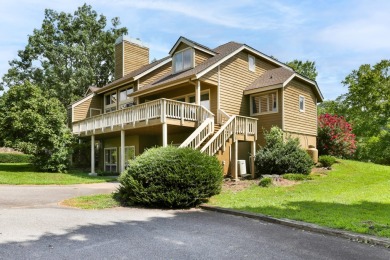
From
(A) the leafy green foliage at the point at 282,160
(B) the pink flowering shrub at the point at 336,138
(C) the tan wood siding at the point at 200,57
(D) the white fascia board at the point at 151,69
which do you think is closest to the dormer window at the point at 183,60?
(C) the tan wood siding at the point at 200,57

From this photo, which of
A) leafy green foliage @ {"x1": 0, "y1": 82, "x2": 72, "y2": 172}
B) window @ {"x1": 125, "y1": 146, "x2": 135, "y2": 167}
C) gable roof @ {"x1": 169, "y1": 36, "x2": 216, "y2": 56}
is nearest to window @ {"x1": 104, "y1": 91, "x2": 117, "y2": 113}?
window @ {"x1": 125, "y1": 146, "x2": 135, "y2": 167}

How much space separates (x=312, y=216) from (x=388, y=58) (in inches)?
1145

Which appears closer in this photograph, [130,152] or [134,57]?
[130,152]

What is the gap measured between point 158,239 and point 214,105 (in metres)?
13.9

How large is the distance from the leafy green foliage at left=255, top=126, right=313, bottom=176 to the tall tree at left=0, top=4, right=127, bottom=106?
89.5 ft

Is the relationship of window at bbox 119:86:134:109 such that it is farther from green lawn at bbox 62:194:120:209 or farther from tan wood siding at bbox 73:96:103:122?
green lawn at bbox 62:194:120:209

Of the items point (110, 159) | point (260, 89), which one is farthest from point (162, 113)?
point (110, 159)

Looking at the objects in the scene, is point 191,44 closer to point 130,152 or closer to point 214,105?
point 214,105

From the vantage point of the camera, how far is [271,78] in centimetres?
2023

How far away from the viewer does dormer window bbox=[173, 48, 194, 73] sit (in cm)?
2033

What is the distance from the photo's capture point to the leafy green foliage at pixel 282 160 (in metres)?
15.2

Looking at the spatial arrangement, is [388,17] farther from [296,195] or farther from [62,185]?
[62,185]

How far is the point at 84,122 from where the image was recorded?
23406 millimetres

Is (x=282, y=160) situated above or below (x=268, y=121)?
below
